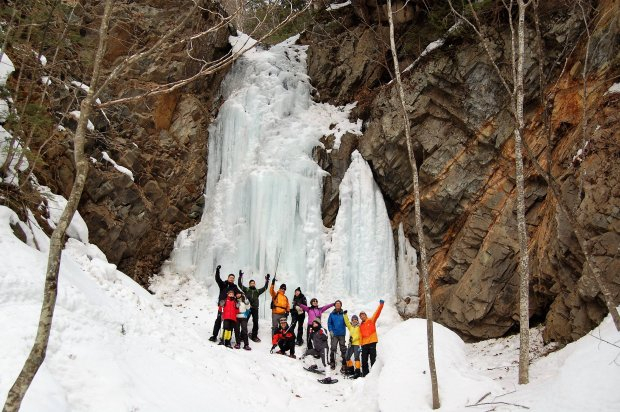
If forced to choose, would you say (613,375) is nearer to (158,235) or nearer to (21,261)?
(21,261)

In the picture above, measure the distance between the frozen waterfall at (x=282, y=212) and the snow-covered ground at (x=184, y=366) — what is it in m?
3.92

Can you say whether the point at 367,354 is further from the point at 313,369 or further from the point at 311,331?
the point at 311,331

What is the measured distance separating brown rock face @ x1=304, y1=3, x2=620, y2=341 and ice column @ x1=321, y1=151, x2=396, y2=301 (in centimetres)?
46

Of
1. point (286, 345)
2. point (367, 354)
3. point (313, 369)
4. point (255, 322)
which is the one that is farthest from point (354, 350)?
point (255, 322)

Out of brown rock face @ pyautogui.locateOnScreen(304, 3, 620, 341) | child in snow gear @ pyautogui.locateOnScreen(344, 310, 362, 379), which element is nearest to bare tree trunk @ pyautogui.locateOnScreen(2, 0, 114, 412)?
child in snow gear @ pyautogui.locateOnScreen(344, 310, 362, 379)

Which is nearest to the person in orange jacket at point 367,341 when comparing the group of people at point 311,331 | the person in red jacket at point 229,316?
the group of people at point 311,331

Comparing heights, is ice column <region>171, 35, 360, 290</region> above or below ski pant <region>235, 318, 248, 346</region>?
above

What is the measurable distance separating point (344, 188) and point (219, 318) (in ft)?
19.7

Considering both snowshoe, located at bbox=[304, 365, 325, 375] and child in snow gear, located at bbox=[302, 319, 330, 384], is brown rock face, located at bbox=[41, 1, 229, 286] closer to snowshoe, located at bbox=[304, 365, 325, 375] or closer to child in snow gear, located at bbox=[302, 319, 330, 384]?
child in snow gear, located at bbox=[302, 319, 330, 384]

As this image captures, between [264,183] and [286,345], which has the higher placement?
[264,183]

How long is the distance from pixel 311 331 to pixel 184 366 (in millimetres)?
3834

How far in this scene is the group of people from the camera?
32.6ft

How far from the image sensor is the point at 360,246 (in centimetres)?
1404

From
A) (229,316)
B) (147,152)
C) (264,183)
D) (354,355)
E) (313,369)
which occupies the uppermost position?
(147,152)
